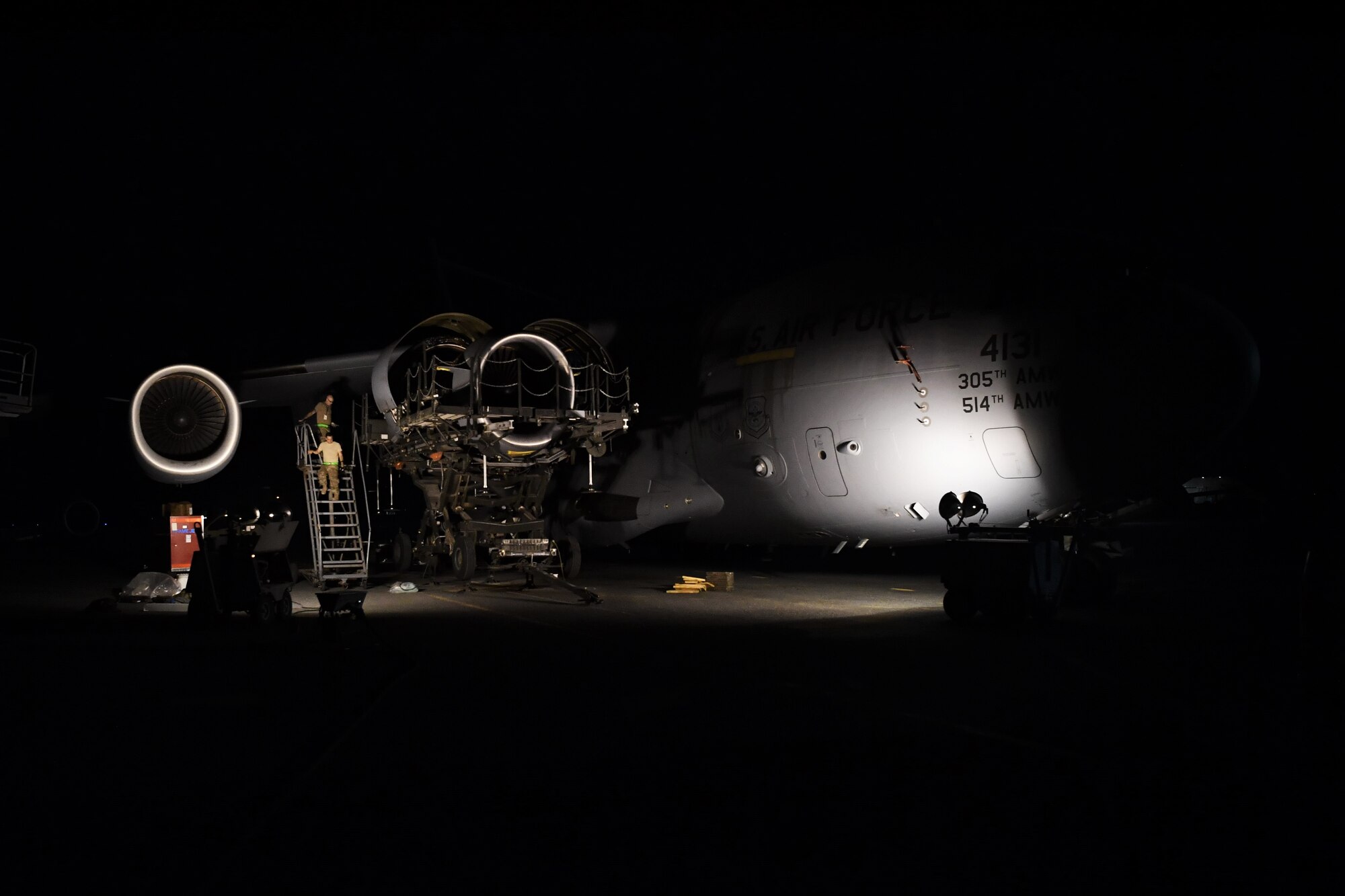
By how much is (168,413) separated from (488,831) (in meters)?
15.6

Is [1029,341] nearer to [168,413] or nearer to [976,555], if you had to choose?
[976,555]

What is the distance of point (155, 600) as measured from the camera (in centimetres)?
1428

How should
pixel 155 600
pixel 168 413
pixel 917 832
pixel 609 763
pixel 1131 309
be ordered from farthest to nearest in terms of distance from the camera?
pixel 168 413
pixel 155 600
pixel 1131 309
pixel 609 763
pixel 917 832

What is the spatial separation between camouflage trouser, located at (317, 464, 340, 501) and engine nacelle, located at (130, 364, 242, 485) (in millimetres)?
2144

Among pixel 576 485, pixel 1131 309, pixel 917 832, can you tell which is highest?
pixel 1131 309

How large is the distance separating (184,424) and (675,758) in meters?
14.8

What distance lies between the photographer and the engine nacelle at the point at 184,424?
17703 millimetres

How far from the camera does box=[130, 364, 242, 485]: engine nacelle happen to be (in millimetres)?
17703

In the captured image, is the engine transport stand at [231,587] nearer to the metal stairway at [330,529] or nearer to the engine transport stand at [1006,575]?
the metal stairway at [330,529]

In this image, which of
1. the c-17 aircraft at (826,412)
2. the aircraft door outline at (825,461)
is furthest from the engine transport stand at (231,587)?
the aircraft door outline at (825,461)

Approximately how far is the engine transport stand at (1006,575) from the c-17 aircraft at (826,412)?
4.05 ft

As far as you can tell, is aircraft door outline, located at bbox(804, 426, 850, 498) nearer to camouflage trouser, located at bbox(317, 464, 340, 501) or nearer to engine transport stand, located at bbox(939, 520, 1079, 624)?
engine transport stand, located at bbox(939, 520, 1079, 624)

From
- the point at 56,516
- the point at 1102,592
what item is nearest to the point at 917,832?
the point at 1102,592

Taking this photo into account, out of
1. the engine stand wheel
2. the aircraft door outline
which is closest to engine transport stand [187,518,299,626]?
the engine stand wheel
